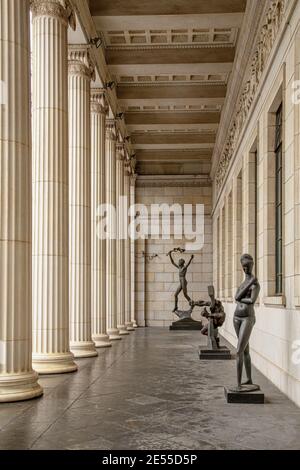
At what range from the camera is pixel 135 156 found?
38750 millimetres

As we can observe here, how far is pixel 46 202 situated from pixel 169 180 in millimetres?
26130

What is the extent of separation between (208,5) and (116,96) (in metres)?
8.53

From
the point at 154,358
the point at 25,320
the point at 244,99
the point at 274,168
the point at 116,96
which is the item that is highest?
the point at 116,96

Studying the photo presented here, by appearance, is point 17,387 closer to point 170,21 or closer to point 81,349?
point 81,349

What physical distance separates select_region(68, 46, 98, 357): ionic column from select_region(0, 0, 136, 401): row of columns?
29 mm

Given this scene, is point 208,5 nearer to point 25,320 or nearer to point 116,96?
point 116,96

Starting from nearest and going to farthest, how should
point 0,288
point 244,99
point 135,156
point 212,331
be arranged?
point 0,288 < point 212,331 < point 244,99 < point 135,156

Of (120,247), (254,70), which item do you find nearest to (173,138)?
(120,247)

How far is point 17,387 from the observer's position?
10.6 meters

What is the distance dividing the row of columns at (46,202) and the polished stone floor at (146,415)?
100 centimetres

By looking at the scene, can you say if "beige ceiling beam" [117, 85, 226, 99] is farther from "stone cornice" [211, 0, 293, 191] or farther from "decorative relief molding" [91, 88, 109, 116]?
"decorative relief molding" [91, 88, 109, 116]

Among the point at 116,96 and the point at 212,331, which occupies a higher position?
the point at 116,96

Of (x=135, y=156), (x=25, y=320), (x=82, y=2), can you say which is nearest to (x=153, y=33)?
(x=82, y=2)

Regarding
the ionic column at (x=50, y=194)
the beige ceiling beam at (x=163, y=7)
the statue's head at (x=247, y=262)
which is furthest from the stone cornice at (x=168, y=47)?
the statue's head at (x=247, y=262)
